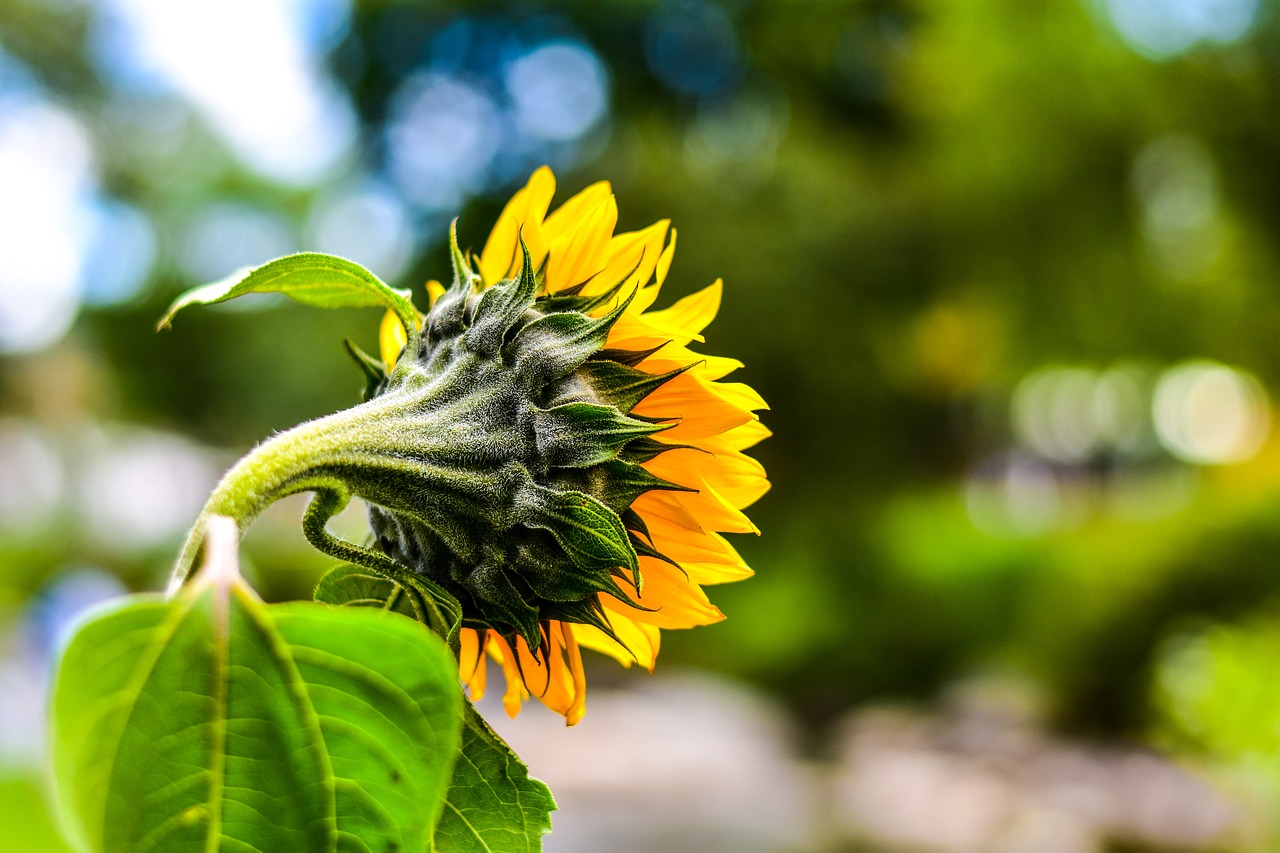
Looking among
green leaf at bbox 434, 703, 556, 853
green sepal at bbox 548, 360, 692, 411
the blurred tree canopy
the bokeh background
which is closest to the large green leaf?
green leaf at bbox 434, 703, 556, 853

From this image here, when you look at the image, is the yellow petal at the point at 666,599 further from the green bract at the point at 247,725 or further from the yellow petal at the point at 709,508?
the green bract at the point at 247,725

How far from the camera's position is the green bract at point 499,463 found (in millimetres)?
399

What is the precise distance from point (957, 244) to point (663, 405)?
→ 1059cm

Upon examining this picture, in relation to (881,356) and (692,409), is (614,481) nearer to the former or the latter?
(692,409)

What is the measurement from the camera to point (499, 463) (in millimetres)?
421

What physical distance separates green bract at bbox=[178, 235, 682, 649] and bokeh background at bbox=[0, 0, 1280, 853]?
2.81 metres

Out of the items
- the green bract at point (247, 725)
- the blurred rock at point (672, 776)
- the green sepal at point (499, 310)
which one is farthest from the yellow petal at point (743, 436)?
the blurred rock at point (672, 776)

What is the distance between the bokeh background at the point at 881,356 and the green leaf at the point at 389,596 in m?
2.73

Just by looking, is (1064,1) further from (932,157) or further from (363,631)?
(363,631)

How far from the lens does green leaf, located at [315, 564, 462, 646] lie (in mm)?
398

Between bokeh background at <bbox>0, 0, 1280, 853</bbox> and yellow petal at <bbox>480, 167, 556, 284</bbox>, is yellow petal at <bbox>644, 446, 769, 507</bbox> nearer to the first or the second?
yellow petal at <bbox>480, 167, 556, 284</bbox>

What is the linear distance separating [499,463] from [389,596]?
9 cm

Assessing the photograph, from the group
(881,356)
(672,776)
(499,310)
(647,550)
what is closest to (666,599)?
(647,550)

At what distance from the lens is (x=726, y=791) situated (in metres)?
6.32
